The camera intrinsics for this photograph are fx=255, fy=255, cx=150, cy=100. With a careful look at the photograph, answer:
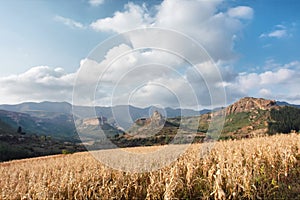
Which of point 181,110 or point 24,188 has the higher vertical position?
point 181,110

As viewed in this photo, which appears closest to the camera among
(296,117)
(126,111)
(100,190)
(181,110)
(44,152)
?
(100,190)

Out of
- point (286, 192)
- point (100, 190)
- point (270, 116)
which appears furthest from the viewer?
point (270, 116)

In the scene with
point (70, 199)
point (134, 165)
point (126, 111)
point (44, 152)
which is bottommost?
point (44, 152)

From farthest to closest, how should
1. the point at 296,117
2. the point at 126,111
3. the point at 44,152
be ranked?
the point at 296,117, the point at 44,152, the point at 126,111

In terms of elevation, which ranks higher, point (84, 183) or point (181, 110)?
point (181, 110)

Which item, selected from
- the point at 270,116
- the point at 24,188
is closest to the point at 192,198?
the point at 24,188

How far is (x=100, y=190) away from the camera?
6527 millimetres

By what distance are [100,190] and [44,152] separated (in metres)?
76.2

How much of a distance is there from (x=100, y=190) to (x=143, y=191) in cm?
139

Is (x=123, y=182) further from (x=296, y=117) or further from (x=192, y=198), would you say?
(x=296, y=117)

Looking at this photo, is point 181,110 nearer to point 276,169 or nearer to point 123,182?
point 276,169

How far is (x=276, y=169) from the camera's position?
8.60 m

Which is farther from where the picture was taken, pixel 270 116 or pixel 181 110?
pixel 270 116

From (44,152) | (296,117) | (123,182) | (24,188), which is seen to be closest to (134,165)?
(123,182)
